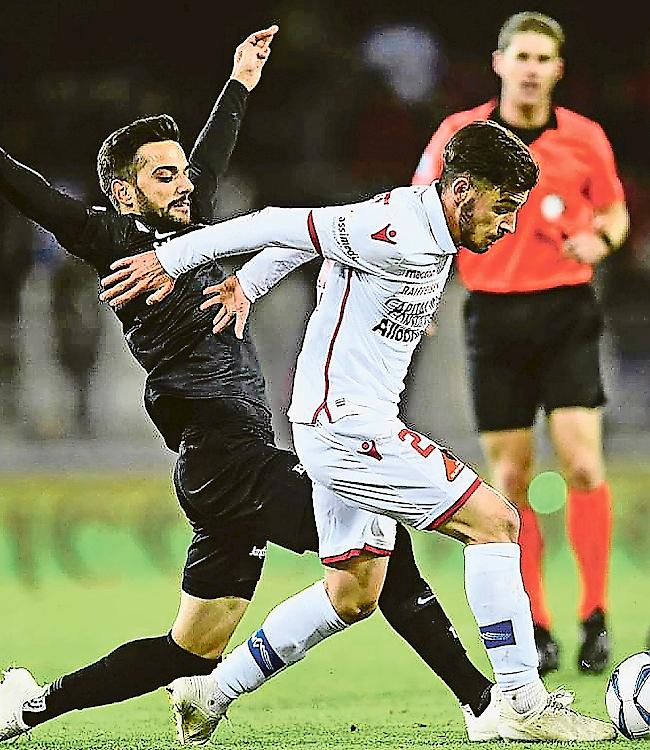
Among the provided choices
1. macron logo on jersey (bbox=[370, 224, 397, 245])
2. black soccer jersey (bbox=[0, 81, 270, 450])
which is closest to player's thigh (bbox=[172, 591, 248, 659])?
black soccer jersey (bbox=[0, 81, 270, 450])

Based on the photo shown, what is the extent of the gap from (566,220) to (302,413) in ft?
8.08

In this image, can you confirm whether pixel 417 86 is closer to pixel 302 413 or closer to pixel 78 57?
pixel 78 57

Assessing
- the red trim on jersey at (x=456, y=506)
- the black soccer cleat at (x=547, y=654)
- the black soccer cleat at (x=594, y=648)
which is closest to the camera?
the red trim on jersey at (x=456, y=506)

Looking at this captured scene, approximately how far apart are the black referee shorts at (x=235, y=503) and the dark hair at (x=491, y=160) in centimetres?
82

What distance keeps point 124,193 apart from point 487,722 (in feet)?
5.22

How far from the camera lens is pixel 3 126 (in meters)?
9.38

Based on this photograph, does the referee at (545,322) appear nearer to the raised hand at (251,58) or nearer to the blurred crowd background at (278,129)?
the raised hand at (251,58)

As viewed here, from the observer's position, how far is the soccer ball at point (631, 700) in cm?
332

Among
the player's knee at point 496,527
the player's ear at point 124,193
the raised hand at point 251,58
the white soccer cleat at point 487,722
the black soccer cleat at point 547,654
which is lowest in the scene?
the black soccer cleat at point 547,654

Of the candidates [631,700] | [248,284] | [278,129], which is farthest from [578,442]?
[278,129]

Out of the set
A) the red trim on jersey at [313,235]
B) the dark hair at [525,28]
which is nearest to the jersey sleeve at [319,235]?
the red trim on jersey at [313,235]

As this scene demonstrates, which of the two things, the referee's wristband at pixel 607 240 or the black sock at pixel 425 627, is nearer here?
the black sock at pixel 425 627

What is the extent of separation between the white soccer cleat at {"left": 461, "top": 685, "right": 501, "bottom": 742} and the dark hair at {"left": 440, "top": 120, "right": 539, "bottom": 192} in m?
1.12

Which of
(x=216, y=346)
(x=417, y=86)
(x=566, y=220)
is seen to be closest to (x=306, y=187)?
(x=417, y=86)
